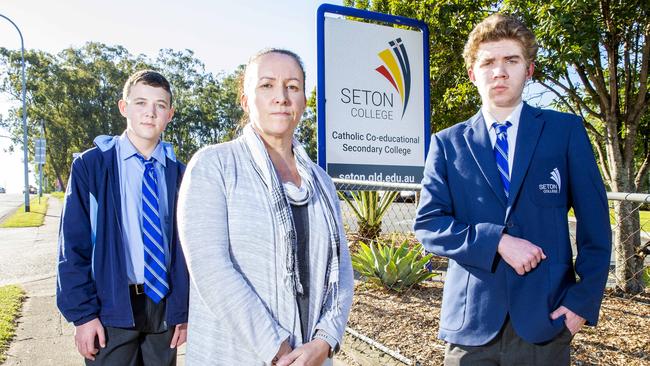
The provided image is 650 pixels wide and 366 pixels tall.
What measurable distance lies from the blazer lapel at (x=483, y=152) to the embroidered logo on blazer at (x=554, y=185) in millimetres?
144

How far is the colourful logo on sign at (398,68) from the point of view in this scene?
6.25m

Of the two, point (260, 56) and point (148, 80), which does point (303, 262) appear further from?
point (148, 80)

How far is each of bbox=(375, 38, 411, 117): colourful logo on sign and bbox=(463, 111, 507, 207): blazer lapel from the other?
14.0 feet

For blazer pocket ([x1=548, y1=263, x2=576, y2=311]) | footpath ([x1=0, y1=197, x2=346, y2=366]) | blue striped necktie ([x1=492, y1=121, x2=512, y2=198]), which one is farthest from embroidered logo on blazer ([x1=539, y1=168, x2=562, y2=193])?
footpath ([x1=0, y1=197, x2=346, y2=366])

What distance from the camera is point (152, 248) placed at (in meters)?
2.34

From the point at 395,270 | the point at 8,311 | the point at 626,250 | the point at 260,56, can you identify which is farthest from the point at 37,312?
the point at 626,250

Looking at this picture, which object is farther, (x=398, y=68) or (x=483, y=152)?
(x=398, y=68)

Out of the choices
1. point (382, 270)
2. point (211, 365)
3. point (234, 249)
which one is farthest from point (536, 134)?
point (382, 270)

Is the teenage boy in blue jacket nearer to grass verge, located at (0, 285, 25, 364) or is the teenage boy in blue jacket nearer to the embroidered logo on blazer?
the embroidered logo on blazer

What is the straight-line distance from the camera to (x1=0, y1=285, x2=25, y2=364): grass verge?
4495 mm

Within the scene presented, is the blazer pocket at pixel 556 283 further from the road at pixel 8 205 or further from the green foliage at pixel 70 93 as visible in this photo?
the green foliage at pixel 70 93

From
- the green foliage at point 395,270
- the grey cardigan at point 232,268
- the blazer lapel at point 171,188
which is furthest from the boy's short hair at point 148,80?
the green foliage at point 395,270

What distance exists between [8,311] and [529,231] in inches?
224

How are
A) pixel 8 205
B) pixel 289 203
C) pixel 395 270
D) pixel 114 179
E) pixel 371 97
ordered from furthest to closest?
pixel 8 205 → pixel 371 97 → pixel 395 270 → pixel 114 179 → pixel 289 203
